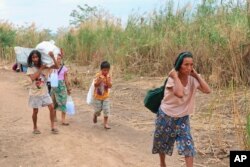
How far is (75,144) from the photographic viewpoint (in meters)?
7.29

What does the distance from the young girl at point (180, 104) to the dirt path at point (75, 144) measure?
906mm

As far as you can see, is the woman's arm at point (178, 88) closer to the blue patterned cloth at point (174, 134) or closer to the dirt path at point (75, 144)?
the blue patterned cloth at point (174, 134)

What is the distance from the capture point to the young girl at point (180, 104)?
543 cm

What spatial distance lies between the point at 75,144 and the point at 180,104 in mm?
2291

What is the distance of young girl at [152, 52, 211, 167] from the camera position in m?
5.43

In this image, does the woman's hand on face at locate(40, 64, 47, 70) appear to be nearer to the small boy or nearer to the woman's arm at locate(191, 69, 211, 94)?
the small boy

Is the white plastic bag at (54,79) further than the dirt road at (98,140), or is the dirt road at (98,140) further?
the white plastic bag at (54,79)

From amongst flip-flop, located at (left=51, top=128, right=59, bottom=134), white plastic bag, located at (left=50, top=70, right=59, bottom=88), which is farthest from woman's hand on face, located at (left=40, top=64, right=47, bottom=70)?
flip-flop, located at (left=51, top=128, right=59, bottom=134)

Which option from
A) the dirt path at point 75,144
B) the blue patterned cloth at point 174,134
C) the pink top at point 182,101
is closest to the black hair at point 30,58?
the dirt path at point 75,144

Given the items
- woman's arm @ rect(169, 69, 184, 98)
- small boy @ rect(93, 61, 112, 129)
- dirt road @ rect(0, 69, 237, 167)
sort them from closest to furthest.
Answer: woman's arm @ rect(169, 69, 184, 98)
dirt road @ rect(0, 69, 237, 167)
small boy @ rect(93, 61, 112, 129)

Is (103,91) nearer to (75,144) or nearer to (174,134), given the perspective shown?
(75,144)

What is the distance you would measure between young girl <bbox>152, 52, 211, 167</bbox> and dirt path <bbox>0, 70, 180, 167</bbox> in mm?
906

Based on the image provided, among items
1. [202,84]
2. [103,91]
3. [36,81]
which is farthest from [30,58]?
[202,84]

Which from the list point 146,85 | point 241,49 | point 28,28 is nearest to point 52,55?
point 241,49
